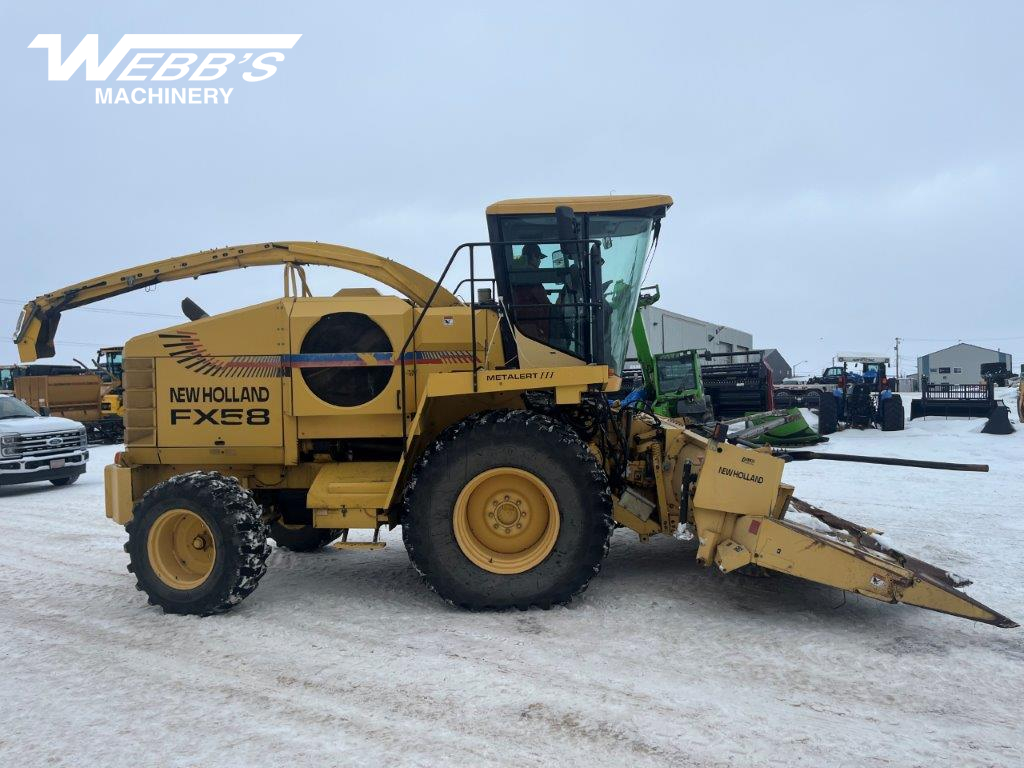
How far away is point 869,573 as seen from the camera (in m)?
4.09

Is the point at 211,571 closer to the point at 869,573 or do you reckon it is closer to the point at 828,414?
the point at 869,573

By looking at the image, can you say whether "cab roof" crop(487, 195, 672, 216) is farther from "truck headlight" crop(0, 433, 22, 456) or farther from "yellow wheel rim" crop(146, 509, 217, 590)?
"truck headlight" crop(0, 433, 22, 456)

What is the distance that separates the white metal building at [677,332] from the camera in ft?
82.3

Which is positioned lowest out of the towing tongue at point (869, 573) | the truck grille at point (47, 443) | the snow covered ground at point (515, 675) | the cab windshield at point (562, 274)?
the snow covered ground at point (515, 675)

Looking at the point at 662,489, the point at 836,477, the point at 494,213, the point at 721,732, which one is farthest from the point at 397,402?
the point at 836,477

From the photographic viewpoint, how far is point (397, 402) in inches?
203

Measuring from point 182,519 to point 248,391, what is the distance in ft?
3.33

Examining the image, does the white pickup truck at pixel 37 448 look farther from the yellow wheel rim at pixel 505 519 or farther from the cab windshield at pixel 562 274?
Result: the cab windshield at pixel 562 274

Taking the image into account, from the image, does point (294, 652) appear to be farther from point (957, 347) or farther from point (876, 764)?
point (957, 347)

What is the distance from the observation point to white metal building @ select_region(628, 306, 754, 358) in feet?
82.3

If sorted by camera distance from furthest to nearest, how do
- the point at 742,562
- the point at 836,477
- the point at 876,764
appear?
1. the point at 836,477
2. the point at 742,562
3. the point at 876,764

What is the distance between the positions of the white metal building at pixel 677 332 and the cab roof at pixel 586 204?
16836 millimetres

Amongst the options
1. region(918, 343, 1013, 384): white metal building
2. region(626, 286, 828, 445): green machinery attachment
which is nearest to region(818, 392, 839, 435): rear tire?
region(626, 286, 828, 445): green machinery attachment

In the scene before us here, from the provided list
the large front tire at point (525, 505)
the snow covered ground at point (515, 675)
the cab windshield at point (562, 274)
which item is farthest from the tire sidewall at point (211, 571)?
the cab windshield at point (562, 274)
